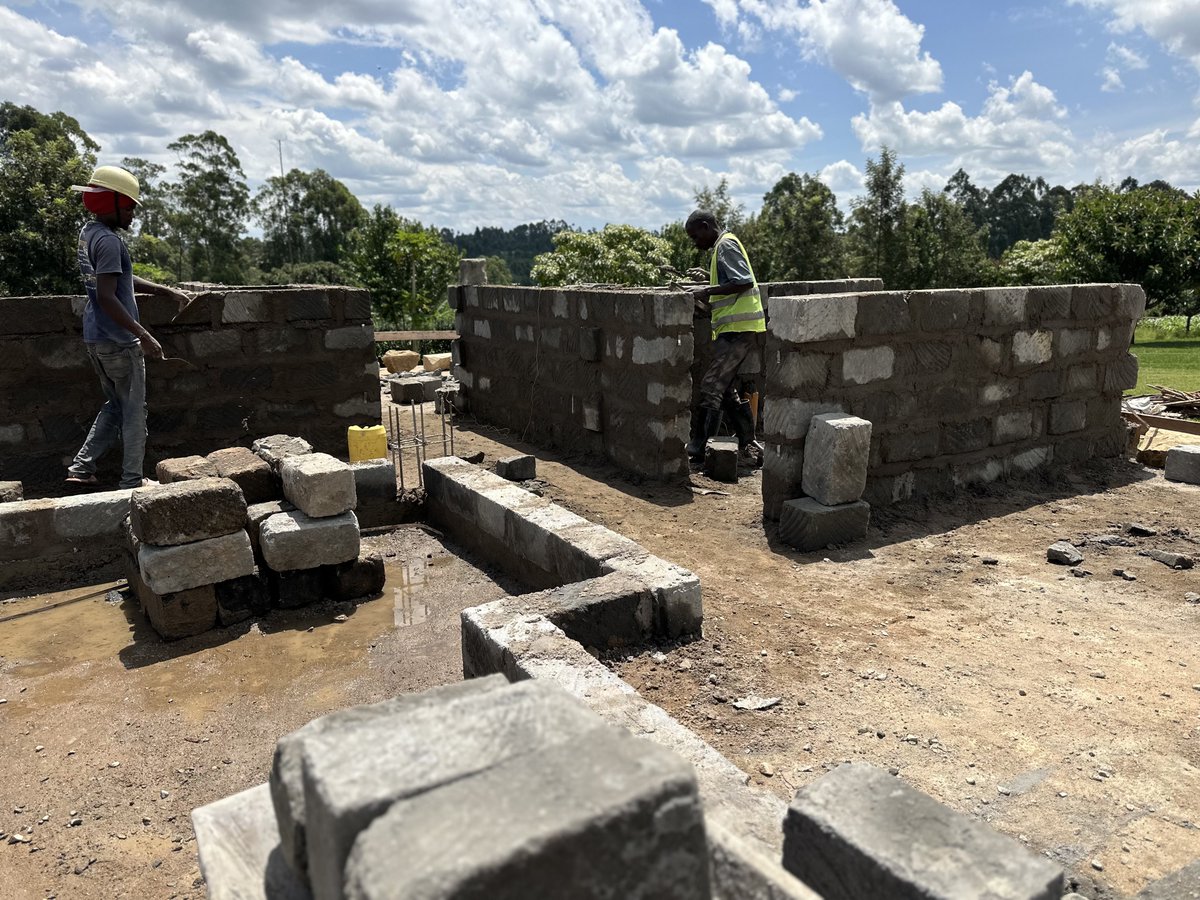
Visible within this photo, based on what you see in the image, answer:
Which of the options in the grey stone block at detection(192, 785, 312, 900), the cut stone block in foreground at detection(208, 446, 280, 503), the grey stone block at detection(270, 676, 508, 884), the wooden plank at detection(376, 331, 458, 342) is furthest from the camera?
the wooden plank at detection(376, 331, 458, 342)

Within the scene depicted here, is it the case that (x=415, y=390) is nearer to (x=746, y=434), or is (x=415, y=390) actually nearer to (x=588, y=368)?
(x=588, y=368)

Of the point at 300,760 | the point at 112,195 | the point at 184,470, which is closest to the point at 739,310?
the point at 184,470

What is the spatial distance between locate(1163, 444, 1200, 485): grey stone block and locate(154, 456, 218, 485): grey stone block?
283 inches

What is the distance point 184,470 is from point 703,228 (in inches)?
178

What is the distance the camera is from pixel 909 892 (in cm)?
166

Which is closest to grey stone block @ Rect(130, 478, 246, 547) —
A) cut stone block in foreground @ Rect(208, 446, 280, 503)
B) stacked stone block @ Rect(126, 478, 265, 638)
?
stacked stone block @ Rect(126, 478, 265, 638)

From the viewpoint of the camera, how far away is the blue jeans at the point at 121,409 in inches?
215

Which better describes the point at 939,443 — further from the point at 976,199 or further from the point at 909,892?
the point at 976,199

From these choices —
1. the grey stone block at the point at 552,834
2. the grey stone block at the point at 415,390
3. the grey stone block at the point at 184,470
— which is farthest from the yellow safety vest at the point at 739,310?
the grey stone block at the point at 552,834

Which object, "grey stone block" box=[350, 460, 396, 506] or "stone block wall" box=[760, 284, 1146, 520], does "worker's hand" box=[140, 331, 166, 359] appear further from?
"stone block wall" box=[760, 284, 1146, 520]

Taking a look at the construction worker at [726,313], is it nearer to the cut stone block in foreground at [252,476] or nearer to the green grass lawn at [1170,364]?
the cut stone block in foreground at [252,476]

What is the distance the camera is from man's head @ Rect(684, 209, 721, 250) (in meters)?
7.01

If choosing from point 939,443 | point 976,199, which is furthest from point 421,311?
point 976,199

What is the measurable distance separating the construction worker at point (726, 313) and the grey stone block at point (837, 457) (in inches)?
70.0
